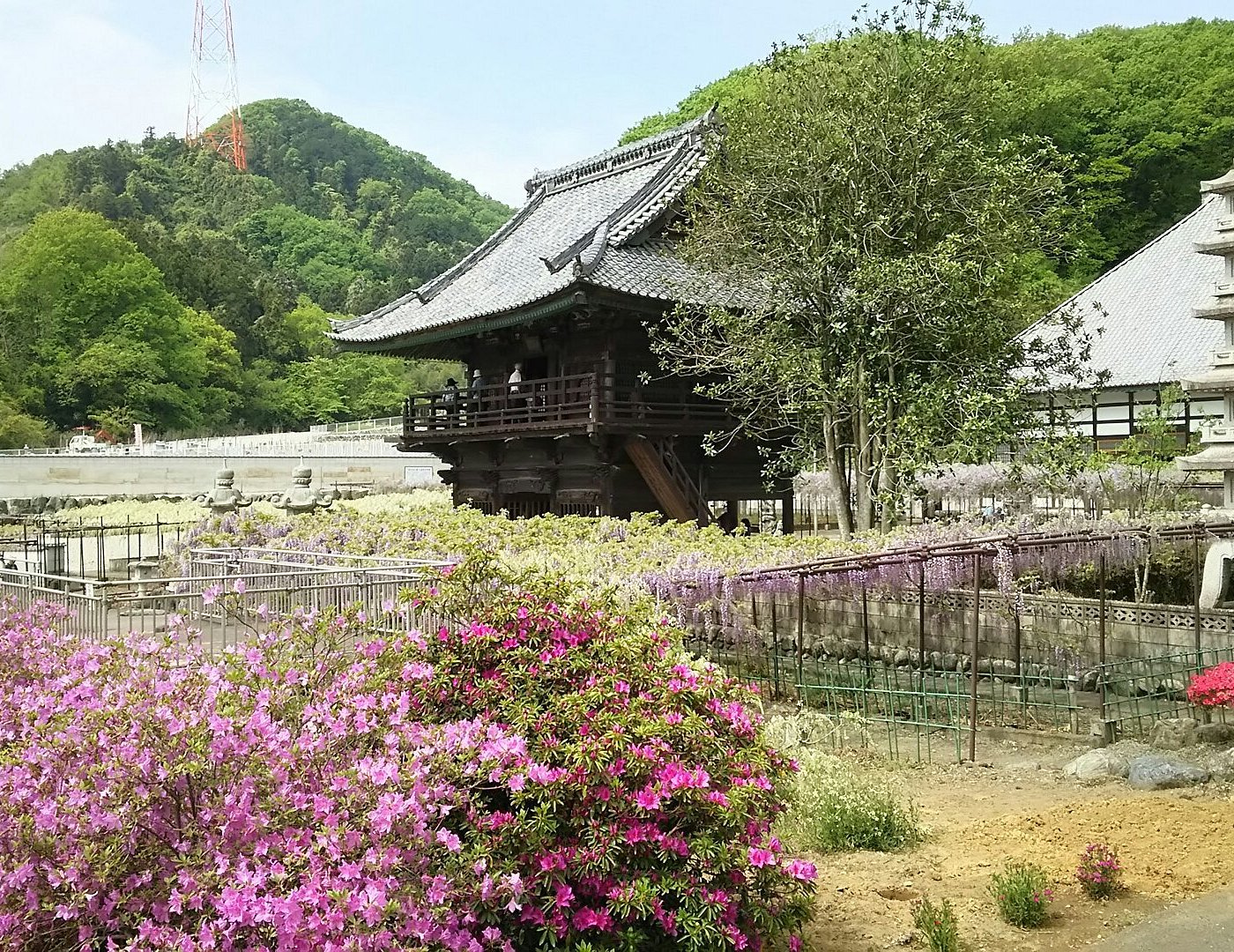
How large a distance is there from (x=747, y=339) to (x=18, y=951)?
14111mm

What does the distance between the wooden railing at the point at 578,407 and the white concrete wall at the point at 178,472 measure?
52.6 ft

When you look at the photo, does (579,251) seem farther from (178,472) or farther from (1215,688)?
(178,472)

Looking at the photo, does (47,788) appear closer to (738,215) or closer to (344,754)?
(344,754)

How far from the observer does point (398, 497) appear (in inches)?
1326

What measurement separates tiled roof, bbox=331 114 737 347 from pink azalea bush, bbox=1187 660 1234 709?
1070 cm

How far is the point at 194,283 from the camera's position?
64.2 metres

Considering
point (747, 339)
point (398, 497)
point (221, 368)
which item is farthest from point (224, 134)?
point (747, 339)

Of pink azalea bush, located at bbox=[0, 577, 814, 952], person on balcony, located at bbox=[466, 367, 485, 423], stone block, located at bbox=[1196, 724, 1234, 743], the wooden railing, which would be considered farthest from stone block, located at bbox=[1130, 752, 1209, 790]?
person on balcony, located at bbox=[466, 367, 485, 423]

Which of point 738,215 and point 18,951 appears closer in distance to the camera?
point 18,951

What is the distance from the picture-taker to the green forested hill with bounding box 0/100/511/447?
51406mm

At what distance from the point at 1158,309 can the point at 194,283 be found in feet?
182

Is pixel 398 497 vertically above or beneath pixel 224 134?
beneath

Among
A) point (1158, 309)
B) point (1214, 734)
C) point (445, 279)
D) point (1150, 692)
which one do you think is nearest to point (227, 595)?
point (1214, 734)

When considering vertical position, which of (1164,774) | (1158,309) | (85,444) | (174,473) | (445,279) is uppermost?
(445,279)
